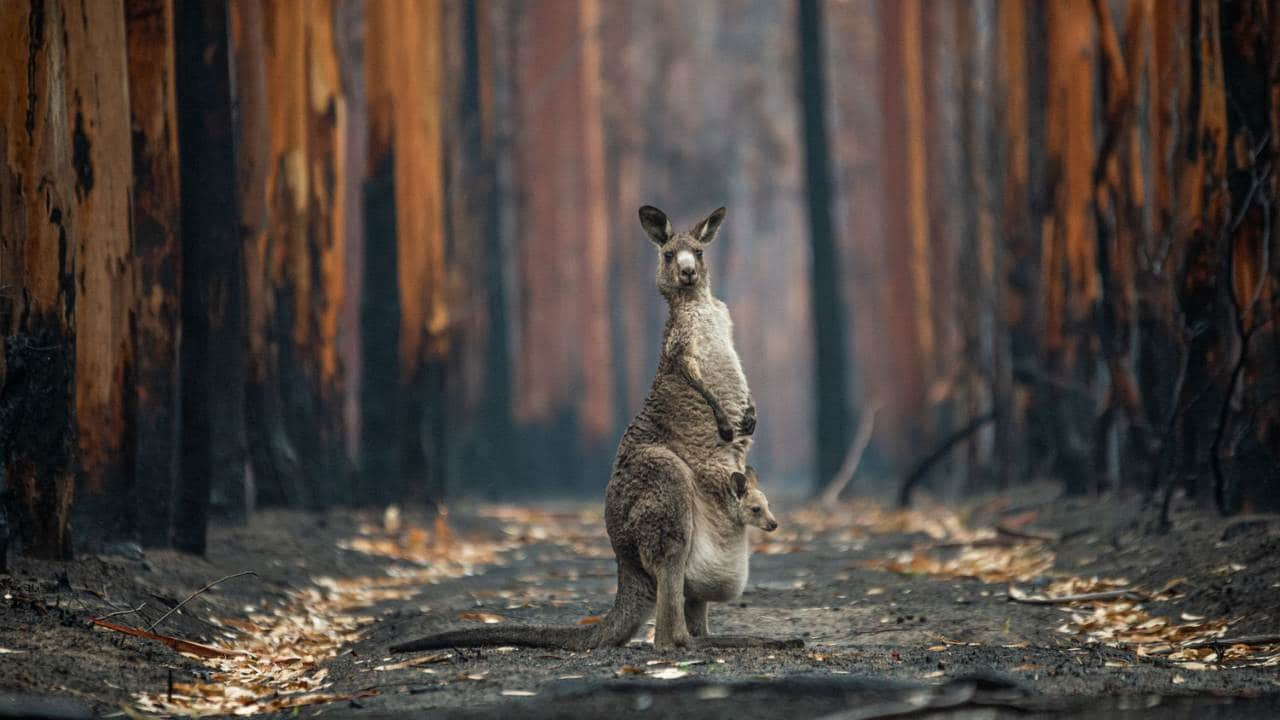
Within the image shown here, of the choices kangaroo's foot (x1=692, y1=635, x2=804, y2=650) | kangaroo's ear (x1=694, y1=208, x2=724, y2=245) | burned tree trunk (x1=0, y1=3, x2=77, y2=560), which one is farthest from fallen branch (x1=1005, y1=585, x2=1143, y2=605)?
burned tree trunk (x1=0, y1=3, x2=77, y2=560)

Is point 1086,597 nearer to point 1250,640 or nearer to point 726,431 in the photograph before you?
point 1250,640

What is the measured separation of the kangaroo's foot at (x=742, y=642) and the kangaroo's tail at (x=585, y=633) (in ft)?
1.09

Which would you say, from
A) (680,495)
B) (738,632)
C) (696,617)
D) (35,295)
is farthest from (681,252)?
(35,295)

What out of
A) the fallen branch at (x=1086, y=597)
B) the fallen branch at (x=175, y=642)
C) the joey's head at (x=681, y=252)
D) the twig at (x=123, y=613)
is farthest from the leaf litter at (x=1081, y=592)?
the twig at (x=123, y=613)

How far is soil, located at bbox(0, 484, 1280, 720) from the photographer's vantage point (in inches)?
218

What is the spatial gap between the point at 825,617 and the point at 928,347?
1577 centimetres

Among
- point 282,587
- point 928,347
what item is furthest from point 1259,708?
point 928,347

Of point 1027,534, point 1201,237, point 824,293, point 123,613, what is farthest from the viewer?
point 824,293

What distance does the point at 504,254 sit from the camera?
2638 cm

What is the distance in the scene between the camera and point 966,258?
1900cm

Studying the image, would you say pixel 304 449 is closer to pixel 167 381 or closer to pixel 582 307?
pixel 167 381

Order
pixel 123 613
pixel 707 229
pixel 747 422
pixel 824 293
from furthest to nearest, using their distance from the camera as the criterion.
→ pixel 824 293 < pixel 707 229 < pixel 747 422 < pixel 123 613

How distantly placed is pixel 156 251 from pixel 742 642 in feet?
16.7

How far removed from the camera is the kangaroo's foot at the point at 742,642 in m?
7.04
